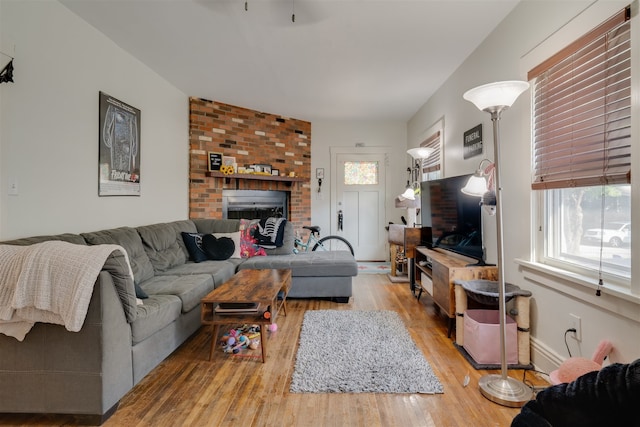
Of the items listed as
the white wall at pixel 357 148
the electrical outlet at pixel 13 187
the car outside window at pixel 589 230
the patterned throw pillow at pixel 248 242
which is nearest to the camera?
the car outside window at pixel 589 230

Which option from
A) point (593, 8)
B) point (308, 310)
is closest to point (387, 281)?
point (308, 310)

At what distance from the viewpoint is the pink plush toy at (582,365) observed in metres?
1.49

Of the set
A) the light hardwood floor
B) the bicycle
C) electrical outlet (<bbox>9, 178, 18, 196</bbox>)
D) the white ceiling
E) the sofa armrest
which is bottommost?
the light hardwood floor

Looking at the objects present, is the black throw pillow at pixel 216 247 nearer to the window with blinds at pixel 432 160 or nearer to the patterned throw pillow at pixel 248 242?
the patterned throw pillow at pixel 248 242

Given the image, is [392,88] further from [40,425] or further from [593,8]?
[40,425]

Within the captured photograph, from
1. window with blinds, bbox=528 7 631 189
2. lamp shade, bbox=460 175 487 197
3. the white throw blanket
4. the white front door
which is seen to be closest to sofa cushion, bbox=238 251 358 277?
lamp shade, bbox=460 175 487 197

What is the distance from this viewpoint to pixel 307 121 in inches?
223

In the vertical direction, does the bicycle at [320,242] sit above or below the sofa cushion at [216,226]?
below

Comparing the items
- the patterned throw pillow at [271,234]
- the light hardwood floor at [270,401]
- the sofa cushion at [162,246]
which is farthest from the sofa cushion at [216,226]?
the light hardwood floor at [270,401]

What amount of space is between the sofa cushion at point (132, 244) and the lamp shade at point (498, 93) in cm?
265

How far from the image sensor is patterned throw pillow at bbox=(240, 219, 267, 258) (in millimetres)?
3861

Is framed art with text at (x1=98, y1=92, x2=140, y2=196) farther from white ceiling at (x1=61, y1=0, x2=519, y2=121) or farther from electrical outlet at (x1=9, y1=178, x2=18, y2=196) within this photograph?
electrical outlet at (x1=9, y1=178, x2=18, y2=196)

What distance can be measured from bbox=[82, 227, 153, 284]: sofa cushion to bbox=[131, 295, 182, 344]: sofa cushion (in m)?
0.51

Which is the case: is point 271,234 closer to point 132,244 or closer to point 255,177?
point 255,177
